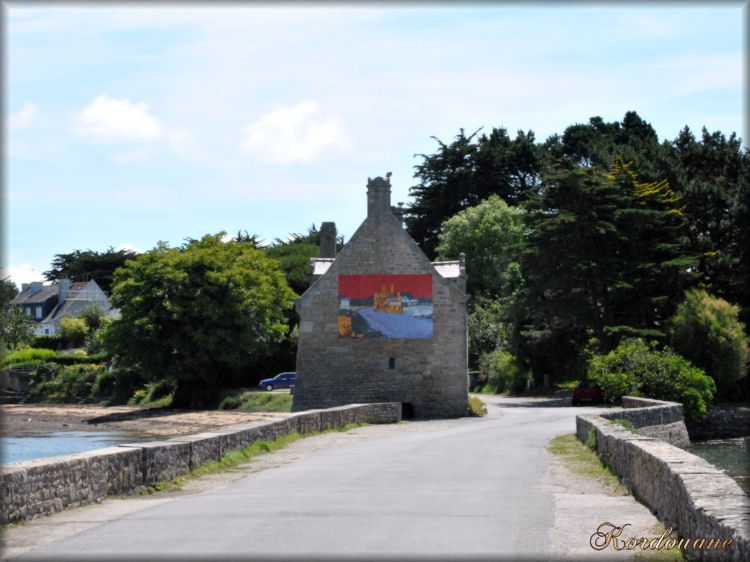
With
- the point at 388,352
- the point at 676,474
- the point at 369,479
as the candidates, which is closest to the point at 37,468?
the point at 369,479

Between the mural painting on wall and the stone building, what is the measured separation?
0.14 feet

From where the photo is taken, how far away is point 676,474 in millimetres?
8586

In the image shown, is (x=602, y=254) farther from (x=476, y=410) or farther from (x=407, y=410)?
(x=407, y=410)

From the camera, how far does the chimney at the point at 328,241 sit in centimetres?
4181

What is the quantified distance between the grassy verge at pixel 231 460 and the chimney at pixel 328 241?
68.0 ft

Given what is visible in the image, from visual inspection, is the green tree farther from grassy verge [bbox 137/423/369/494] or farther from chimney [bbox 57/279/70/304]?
grassy verge [bbox 137/423/369/494]

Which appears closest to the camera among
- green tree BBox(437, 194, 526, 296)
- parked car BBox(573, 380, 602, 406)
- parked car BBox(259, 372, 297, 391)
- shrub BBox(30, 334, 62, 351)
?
parked car BBox(573, 380, 602, 406)

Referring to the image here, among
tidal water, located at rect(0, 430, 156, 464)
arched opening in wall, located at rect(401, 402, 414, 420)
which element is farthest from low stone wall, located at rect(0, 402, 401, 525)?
arched opening in wall, located at rect(401, 402, 414, 420)

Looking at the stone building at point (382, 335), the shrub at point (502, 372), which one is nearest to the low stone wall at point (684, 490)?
the stone building at point (382, 335)

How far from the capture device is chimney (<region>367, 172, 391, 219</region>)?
35938 millimetres

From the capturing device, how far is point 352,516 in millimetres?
9234

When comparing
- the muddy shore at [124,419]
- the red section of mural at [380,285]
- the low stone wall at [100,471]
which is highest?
the red section of mural at [380,285]

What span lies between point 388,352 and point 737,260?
63.1 ft

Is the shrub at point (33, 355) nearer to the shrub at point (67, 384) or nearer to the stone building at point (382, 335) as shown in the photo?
the shrub at point (67, 384)
